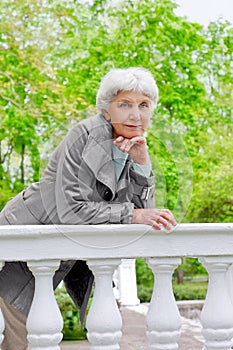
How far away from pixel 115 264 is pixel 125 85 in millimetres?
547

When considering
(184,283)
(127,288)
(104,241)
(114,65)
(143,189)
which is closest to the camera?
(104,241)

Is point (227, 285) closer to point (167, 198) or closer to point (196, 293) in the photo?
point (167, 198)

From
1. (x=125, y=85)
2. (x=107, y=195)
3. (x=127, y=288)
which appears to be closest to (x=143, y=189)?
(x=107, y=195)

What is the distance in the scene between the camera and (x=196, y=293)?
1405 centimetres

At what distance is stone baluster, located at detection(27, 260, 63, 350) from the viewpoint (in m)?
2.00

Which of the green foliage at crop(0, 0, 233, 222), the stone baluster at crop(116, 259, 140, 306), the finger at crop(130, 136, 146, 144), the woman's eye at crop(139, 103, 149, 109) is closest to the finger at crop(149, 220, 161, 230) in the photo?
the finger at crop(130, 136, 146, 144)

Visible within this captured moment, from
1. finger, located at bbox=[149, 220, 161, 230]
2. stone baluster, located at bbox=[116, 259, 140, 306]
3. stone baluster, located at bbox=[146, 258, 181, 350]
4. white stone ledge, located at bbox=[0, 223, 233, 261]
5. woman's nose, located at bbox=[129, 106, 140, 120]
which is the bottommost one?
stone baluster, located at bbox=[116, 259, 140, 306]

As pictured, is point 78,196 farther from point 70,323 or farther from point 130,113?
point 70,323

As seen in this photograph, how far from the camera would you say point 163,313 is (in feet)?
6.76

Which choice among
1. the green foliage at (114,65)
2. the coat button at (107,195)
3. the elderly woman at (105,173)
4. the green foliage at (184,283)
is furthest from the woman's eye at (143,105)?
the green foliage at (114,65)

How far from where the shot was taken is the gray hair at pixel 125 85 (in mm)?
2088

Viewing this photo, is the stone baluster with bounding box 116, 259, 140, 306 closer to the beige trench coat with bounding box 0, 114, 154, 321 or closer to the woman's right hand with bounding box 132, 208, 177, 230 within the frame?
the beige trench coat with bounding box 0, 114, 154, 321

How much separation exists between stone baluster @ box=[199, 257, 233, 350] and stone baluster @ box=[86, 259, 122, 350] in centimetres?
28

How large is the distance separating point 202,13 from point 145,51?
4.12 m
